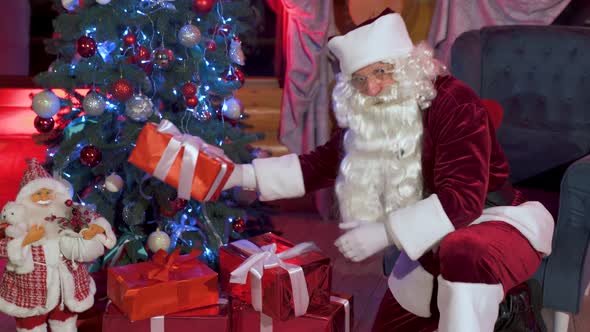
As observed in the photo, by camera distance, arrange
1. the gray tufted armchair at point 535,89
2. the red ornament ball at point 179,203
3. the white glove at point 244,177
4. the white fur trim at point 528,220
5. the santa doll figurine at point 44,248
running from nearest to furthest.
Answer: the white fur trim at point 528,220
the santa doll figurine at point 44,248
the white glove at point 244,177
the red ornament ball at point 179,203
the gray tufted armchair at point 535,89

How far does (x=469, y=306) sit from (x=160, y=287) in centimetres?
94

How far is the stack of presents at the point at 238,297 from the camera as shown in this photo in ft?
6.90

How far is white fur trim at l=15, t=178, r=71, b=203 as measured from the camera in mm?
2154

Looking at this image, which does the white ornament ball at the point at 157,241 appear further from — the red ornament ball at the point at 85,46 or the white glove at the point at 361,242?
the white glove at the point at 361,242

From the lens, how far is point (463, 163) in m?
1.88

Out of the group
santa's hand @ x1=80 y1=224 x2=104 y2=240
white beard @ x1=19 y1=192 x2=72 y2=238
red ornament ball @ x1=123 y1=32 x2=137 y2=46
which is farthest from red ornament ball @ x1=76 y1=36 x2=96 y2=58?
santa's hand @ x1=80 y1=224 x2=104 y2=240

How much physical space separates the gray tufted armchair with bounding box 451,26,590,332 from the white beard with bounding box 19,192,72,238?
5.88ft

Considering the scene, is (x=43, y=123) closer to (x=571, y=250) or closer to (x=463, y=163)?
(x=463, y=163)

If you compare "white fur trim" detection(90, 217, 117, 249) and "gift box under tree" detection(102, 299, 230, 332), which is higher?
"white fur trim" detection(90, 217, 117, 249)

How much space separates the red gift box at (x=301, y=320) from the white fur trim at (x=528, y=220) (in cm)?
52

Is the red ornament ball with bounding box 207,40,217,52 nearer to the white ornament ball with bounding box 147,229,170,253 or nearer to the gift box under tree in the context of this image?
the white ornament ball with bounding box 147,229,170,253

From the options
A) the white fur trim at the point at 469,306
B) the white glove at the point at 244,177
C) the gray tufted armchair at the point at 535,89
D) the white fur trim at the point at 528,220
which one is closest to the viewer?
the white fur trim at the point at 469,306

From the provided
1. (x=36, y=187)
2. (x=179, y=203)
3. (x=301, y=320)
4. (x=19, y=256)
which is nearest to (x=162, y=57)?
(x=179, y=203)

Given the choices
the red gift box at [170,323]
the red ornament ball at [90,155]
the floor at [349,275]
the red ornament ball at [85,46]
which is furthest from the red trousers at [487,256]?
the red ornament ball at [85,46]
